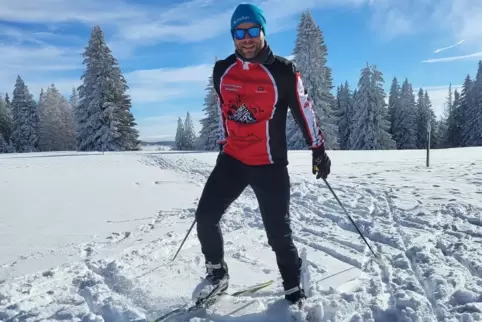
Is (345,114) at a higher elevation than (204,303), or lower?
higher

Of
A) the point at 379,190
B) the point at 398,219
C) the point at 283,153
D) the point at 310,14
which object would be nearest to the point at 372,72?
the point at 310,14

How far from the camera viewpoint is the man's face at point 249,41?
2.64 meters

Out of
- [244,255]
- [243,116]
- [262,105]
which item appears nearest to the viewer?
[262,105]

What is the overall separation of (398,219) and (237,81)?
372 centimetres

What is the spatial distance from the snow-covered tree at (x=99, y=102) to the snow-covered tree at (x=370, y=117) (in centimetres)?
2162

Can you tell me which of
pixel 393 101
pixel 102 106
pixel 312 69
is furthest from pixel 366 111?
pixel 102 106

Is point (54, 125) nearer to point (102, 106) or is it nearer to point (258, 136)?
point (102, 106)

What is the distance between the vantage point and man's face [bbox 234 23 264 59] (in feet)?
8.68

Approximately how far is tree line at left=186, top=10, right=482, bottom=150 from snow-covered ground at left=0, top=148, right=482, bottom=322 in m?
15.4

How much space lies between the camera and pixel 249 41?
266 cm

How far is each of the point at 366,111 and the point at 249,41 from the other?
34.5 metres

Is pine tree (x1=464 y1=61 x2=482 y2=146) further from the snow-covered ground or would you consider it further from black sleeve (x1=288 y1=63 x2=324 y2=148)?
black sleeve (x1=288 y1=63 x2=324 y2=148)

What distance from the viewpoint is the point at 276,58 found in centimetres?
272

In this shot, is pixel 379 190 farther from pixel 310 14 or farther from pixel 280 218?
pixel 310 14
